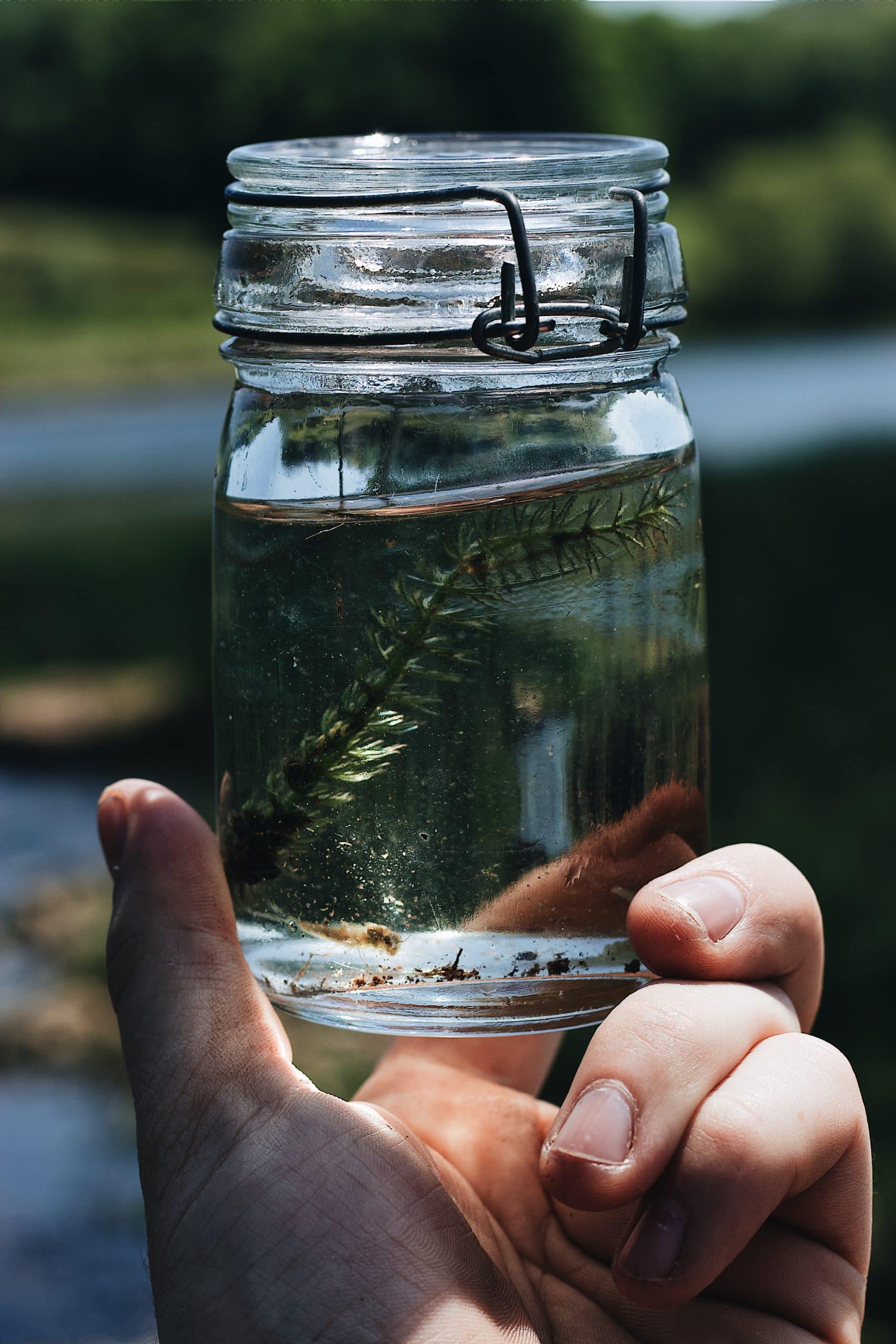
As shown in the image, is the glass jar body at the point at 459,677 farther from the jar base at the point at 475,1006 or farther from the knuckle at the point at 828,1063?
the knuckle at the point at 828,1063

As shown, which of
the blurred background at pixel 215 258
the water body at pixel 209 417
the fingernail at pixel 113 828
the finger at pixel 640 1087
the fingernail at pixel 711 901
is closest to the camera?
the finger at pixel 640 1087

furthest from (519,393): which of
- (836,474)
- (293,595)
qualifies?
(836,474)

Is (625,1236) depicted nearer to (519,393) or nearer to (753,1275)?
(753,1275)

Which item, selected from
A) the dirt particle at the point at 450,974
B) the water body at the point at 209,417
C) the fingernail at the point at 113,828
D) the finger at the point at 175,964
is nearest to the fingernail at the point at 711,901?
the dirt particle at the point at 450,974

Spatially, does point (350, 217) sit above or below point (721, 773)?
above

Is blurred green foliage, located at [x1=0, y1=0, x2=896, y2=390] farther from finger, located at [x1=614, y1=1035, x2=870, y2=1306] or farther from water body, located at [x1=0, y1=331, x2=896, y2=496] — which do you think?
finger, located at [x1=614, y1=1035, x2=870, y2=1306]

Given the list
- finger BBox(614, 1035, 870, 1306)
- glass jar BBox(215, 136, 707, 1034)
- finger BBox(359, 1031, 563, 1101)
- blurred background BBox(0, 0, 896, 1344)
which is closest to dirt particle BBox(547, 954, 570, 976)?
glass jar BBox(215, 136, 707, 1034)

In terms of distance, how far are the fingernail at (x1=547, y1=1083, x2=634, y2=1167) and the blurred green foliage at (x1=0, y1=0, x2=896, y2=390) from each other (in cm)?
310

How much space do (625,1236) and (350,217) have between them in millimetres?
608

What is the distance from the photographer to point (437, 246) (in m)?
0.71

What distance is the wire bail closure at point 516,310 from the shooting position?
66 centimetres

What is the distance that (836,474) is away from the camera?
3.34 metres

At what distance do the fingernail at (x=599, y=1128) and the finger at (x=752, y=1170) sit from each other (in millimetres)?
47

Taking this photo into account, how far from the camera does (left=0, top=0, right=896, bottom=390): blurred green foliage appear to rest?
11.1 ft
